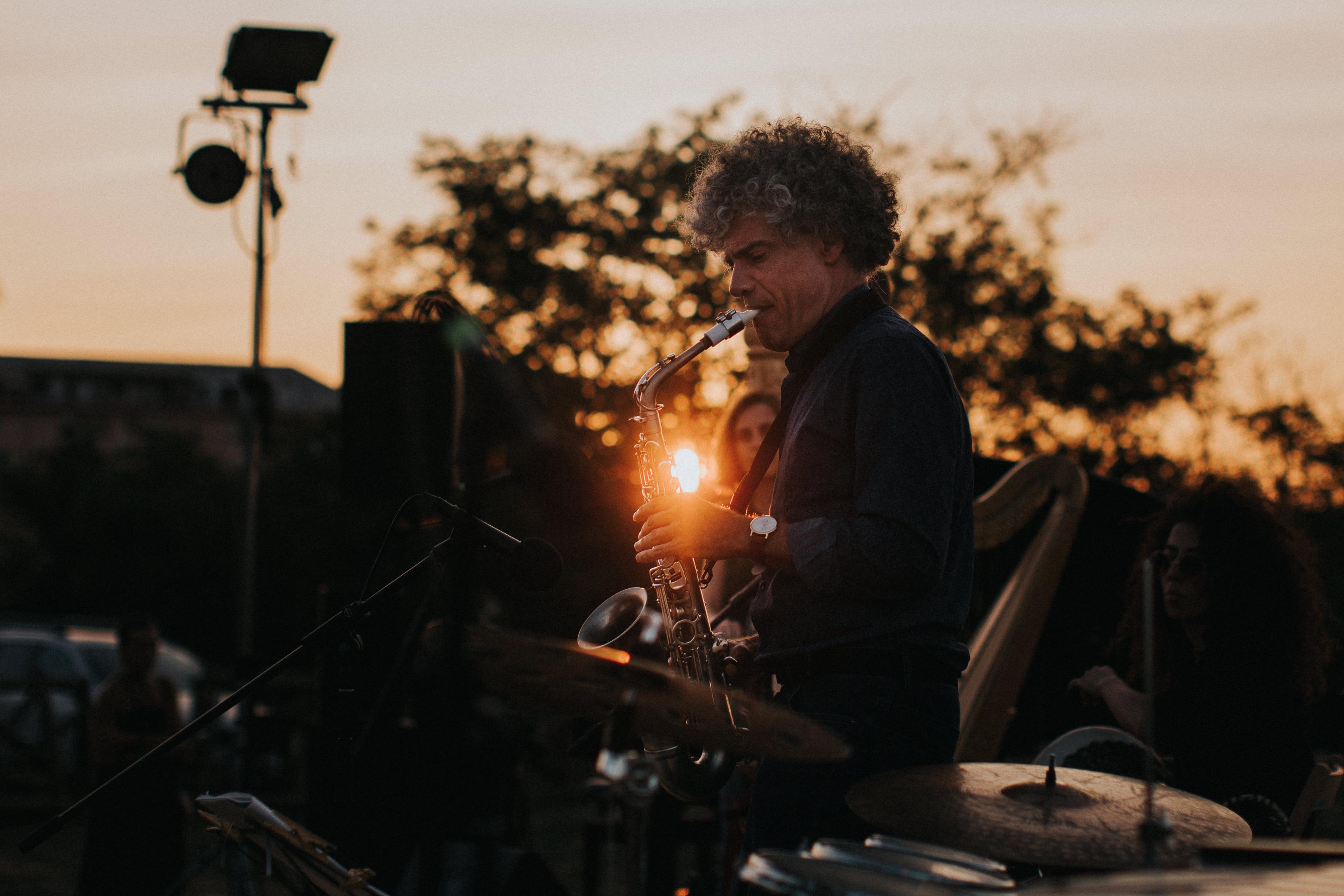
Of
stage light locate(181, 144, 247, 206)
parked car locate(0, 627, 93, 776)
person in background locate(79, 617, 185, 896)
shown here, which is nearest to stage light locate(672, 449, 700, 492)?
person in background locate(79, 617, 185, 896)

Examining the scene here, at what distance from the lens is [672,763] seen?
273 cm

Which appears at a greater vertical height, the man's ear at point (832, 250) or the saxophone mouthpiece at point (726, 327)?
the man's ear at point (832, 250)

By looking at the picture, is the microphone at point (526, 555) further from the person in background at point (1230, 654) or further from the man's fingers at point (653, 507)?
the person in background at point (1230, 654)

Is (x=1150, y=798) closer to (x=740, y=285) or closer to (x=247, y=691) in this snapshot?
(x=740, y=285)

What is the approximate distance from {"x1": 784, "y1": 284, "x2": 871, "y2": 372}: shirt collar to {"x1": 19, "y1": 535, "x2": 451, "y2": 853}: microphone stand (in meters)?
0.90

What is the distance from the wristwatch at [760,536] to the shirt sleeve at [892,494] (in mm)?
41

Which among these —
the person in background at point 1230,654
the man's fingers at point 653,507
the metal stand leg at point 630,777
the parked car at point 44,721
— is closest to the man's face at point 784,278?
the man's fingers at point 653,507

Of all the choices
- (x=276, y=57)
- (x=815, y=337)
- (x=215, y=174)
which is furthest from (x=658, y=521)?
(x=215, y=174)

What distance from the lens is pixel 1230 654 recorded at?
3.46 m

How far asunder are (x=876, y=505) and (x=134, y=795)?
178 inches

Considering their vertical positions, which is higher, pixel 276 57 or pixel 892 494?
pixel 276 57

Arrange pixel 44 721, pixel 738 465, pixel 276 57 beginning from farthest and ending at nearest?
pixel 44 721, pixel 276 57, pixel 738 465

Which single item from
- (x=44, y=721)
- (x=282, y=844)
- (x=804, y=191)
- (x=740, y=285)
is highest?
(x=804, y=191)

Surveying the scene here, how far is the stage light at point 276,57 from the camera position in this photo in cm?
622
